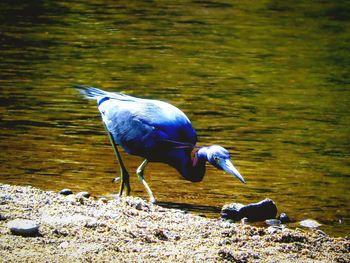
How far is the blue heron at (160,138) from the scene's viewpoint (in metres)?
8.33

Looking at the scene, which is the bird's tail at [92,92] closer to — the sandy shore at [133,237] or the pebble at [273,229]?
the sandy shore at [133,237]

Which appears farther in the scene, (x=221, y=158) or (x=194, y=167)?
(x=194, y=167)

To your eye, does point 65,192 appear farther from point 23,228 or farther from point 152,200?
point 23,228

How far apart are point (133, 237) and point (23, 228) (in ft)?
2.48

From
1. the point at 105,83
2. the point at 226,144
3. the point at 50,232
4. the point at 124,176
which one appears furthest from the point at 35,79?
the point at 50,232

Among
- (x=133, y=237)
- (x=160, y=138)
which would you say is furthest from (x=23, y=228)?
(x=160, y=138)

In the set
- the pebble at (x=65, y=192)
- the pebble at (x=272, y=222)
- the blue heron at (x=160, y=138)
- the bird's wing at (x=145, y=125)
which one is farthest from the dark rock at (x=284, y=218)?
the pebble at (x=65, y=192)

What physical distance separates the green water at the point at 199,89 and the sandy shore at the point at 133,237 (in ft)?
3.72

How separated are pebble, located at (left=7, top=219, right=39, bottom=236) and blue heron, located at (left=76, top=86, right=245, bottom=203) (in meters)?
2.22

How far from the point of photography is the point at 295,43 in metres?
17.7

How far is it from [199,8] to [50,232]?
50.2 ft

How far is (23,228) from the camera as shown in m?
6.20

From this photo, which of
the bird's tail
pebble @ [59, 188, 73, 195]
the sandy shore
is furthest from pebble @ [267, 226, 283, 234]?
the bird's tail

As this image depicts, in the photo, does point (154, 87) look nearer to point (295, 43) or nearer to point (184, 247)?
point (295, 43)
